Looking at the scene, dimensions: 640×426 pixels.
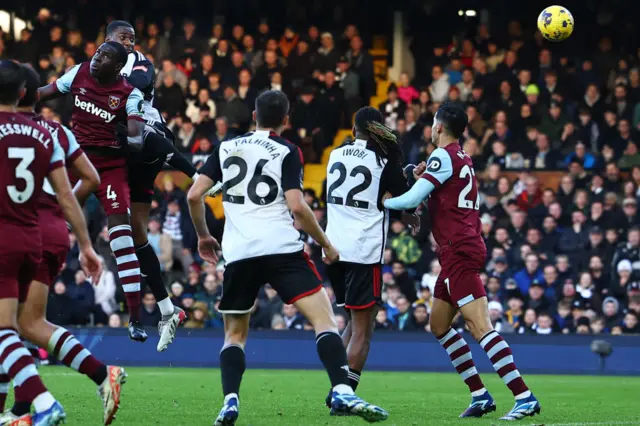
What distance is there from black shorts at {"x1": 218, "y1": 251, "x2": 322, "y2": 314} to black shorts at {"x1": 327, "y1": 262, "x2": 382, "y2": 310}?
2.08 metres

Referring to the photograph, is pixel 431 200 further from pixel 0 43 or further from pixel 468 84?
pixel 0 43

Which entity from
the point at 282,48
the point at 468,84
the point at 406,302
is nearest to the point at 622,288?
the point at 406,302

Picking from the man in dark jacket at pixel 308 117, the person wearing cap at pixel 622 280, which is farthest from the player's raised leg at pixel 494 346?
the man in dark jacket at pixel 308 117

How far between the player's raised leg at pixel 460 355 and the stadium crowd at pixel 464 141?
23.0ft

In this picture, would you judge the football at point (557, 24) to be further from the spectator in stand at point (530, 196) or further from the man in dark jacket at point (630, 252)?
the spectator in stand at point (530, 196)

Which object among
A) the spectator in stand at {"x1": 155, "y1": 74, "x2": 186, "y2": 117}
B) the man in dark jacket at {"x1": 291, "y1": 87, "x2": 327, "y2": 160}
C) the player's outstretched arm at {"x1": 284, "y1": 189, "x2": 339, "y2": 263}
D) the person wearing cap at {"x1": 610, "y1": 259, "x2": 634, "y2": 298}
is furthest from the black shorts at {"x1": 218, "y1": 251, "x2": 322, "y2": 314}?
the spectator in stand at {"x1": 155, "y1": 74, "x2": 186, "y2": 117}

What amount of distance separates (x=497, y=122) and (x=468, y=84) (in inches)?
54.0

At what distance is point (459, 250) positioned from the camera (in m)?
10.0

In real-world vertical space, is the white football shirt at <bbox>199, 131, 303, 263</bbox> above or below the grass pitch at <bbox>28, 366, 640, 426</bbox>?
above

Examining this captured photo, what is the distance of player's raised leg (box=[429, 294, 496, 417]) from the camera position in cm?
1014

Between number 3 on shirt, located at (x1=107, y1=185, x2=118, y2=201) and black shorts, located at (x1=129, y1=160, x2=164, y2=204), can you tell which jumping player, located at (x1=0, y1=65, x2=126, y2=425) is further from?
black shorts, located at (x1=129, y1=160, x2=164, y2=204)

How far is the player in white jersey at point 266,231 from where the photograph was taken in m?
8.42

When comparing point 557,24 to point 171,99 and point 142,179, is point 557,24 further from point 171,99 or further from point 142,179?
point 171,99

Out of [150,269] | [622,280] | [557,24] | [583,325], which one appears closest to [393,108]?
[622,280]
